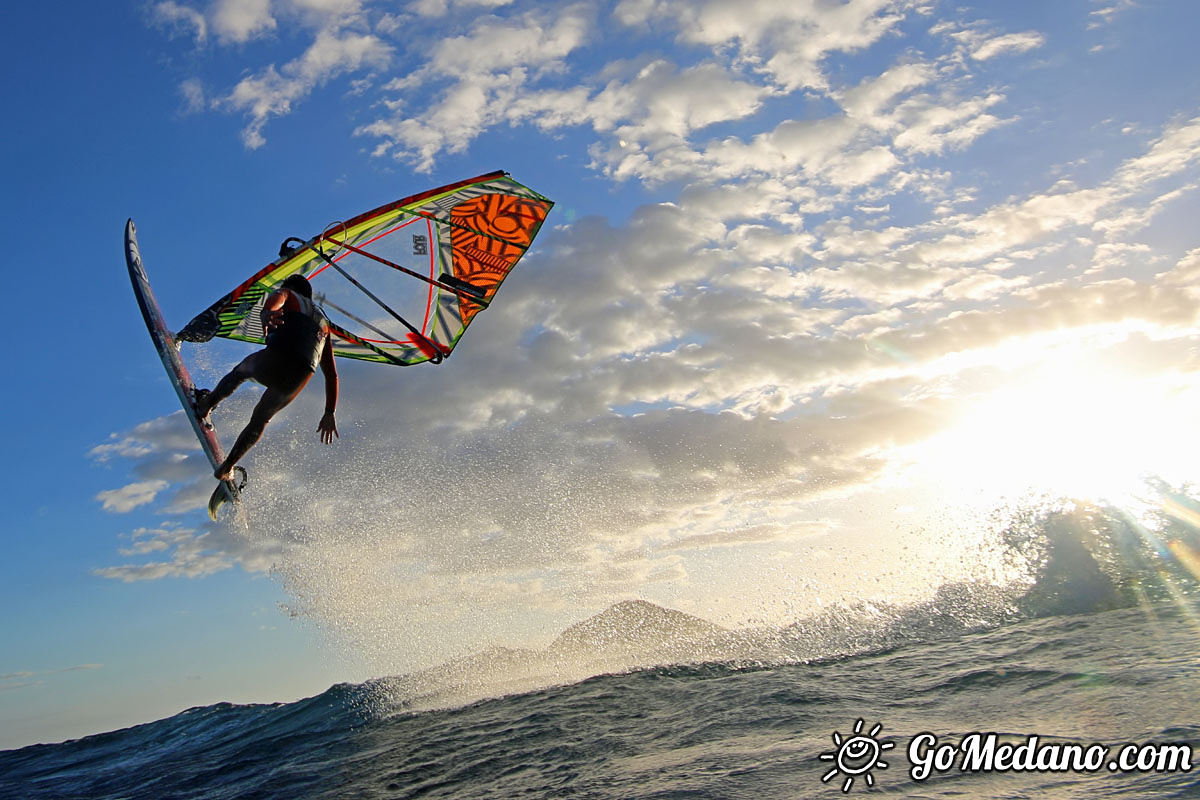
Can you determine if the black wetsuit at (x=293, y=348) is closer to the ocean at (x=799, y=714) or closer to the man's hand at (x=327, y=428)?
the man's hand at (x=327, y=428)

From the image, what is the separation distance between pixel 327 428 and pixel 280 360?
1.31 meters

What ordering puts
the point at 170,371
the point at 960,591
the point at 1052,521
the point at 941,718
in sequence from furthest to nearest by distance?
the point at 1052,521 → the point at 960,591 → the point at 170,371 → the point at 941,718

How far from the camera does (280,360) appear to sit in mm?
Result: 6320

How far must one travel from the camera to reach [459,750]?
8.01 m

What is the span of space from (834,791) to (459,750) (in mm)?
4989

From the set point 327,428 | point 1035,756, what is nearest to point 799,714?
point 1035,756

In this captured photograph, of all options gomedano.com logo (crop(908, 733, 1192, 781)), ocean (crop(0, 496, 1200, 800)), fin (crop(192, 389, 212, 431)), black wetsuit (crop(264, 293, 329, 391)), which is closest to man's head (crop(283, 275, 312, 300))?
black wetsuit (crop(264, 293, 329, 391))

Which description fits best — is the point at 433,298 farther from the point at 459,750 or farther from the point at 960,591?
the point at 960,591

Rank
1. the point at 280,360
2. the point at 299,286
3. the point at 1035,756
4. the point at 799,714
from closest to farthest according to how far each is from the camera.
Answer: the point at 1035,756 → the point at 280,360 → the point at 299,286 → the point at 799,714

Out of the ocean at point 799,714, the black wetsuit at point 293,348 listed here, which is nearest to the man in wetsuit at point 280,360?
the black wetsuit at point 293,348

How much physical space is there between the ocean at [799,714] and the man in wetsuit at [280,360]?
11.9ft

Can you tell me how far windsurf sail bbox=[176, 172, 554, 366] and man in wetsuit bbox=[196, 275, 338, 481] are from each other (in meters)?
1.68

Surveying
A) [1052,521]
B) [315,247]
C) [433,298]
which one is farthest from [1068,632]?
[315,247]

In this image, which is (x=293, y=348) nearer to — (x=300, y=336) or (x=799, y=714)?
(x=300, y=336)
